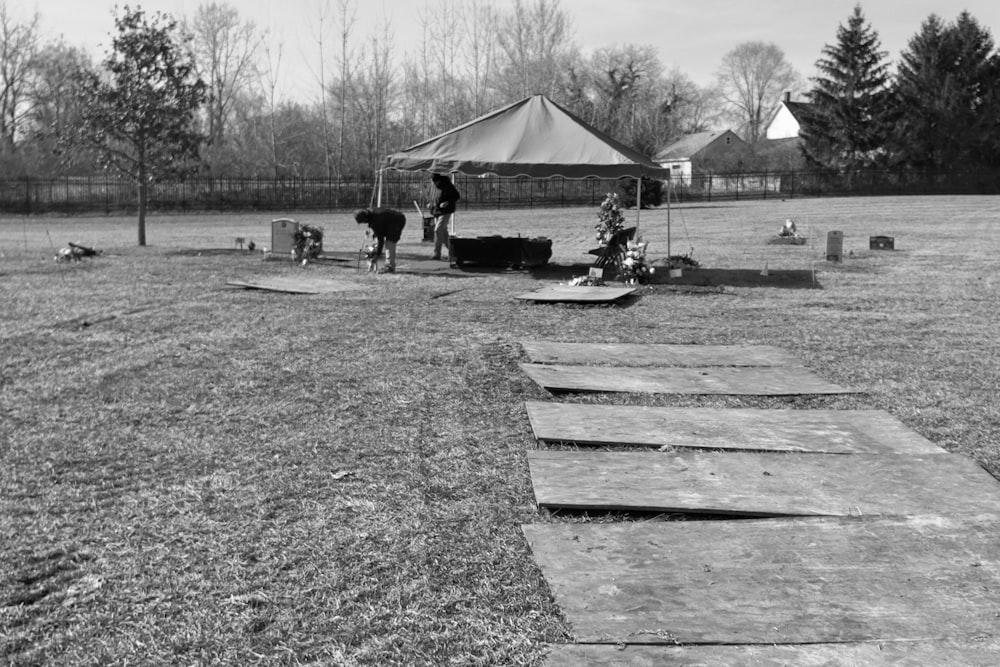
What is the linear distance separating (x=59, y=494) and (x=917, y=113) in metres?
60.8

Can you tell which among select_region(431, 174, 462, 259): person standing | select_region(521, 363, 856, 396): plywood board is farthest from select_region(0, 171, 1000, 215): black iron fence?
select_region(521, 363, 856, 396): plywood board

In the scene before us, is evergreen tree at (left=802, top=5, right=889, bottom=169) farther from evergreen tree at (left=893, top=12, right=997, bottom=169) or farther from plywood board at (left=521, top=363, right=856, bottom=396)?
plywood board at (left=521, top=363, right=856, bottom=396)

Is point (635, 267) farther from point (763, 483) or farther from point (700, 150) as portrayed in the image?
point (700, 150)

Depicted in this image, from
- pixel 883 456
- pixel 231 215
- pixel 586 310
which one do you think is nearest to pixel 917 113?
pixel 231 215

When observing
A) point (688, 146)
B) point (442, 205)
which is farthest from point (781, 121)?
point (442, 205)

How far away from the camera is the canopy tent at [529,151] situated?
44.4 feet

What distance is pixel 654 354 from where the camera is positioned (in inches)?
304

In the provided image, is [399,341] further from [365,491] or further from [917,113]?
[917,113]

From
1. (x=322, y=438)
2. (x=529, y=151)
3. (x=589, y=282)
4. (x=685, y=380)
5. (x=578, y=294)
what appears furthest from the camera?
(x=529, y=151)

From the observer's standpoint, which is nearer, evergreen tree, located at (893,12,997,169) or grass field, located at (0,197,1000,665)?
grass field, located at (0,197,1000,665)

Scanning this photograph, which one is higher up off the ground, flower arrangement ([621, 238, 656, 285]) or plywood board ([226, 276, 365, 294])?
flower arrangement ([621, 238, 656, 285])

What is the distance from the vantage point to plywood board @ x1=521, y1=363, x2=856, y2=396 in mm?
6312

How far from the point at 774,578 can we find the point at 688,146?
72.5m

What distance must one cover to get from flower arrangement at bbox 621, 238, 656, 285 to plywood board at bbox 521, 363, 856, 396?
5.79 m
